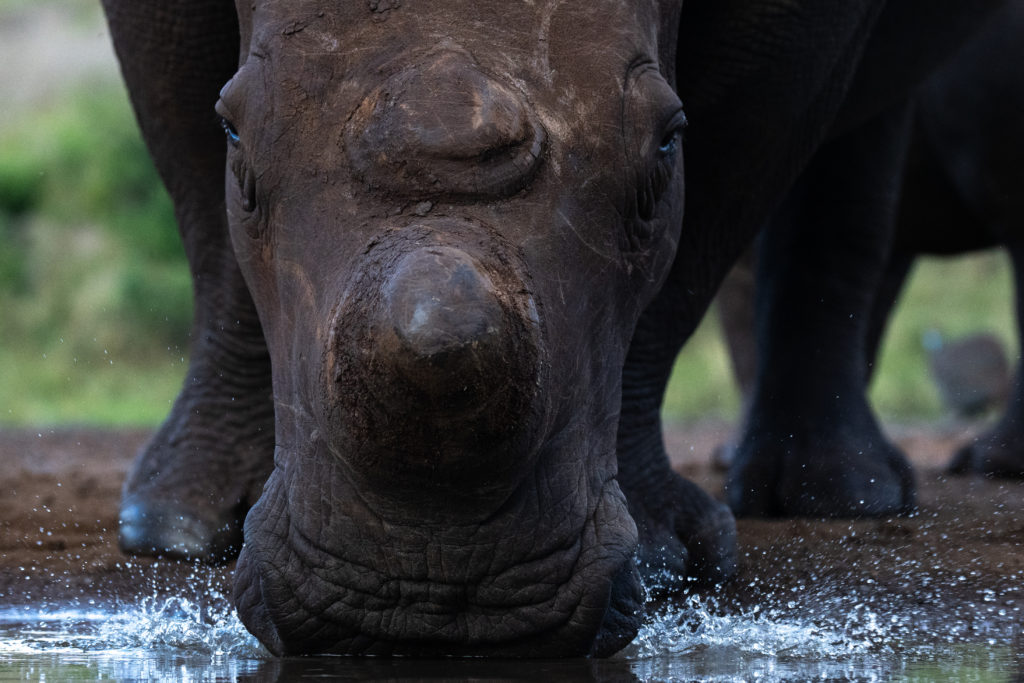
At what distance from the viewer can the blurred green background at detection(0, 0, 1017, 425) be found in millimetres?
13844

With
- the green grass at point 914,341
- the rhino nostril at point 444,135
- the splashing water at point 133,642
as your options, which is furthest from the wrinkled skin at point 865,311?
the green grass at point 914,341

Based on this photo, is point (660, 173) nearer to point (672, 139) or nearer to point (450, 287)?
point (672, 139)

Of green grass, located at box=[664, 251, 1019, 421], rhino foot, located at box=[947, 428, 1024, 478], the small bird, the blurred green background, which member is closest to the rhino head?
rhino foot, located at box=[947, 428, 1024, 478]

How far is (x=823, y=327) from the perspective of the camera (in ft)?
17.4

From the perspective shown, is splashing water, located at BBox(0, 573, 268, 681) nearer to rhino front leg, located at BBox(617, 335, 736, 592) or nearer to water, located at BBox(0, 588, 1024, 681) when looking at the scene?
water, located at BBox(0, 588, 1024, 681)

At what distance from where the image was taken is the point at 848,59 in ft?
13.2

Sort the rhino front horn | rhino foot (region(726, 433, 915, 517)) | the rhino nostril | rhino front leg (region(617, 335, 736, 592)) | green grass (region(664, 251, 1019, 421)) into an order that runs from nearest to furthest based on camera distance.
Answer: the rhino front horn
the rhino nostril
rhino front leg (region(617, 335, 736, 592))
rhino foot (region(726, 433, 915, 517))
green grass (region(664, 251, 1019, 421))

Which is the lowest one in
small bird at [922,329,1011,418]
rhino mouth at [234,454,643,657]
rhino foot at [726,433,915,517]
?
small bird at [922,329,1011,418]

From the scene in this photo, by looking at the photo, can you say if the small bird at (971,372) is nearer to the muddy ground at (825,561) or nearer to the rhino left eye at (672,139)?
the muddy ground at (825,561)

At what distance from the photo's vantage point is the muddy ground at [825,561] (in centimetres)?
358

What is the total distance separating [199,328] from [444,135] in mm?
2128

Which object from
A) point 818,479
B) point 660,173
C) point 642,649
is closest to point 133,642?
point 642,649

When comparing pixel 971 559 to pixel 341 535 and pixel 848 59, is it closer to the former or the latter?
pixel 848 59

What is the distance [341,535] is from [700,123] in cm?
146
